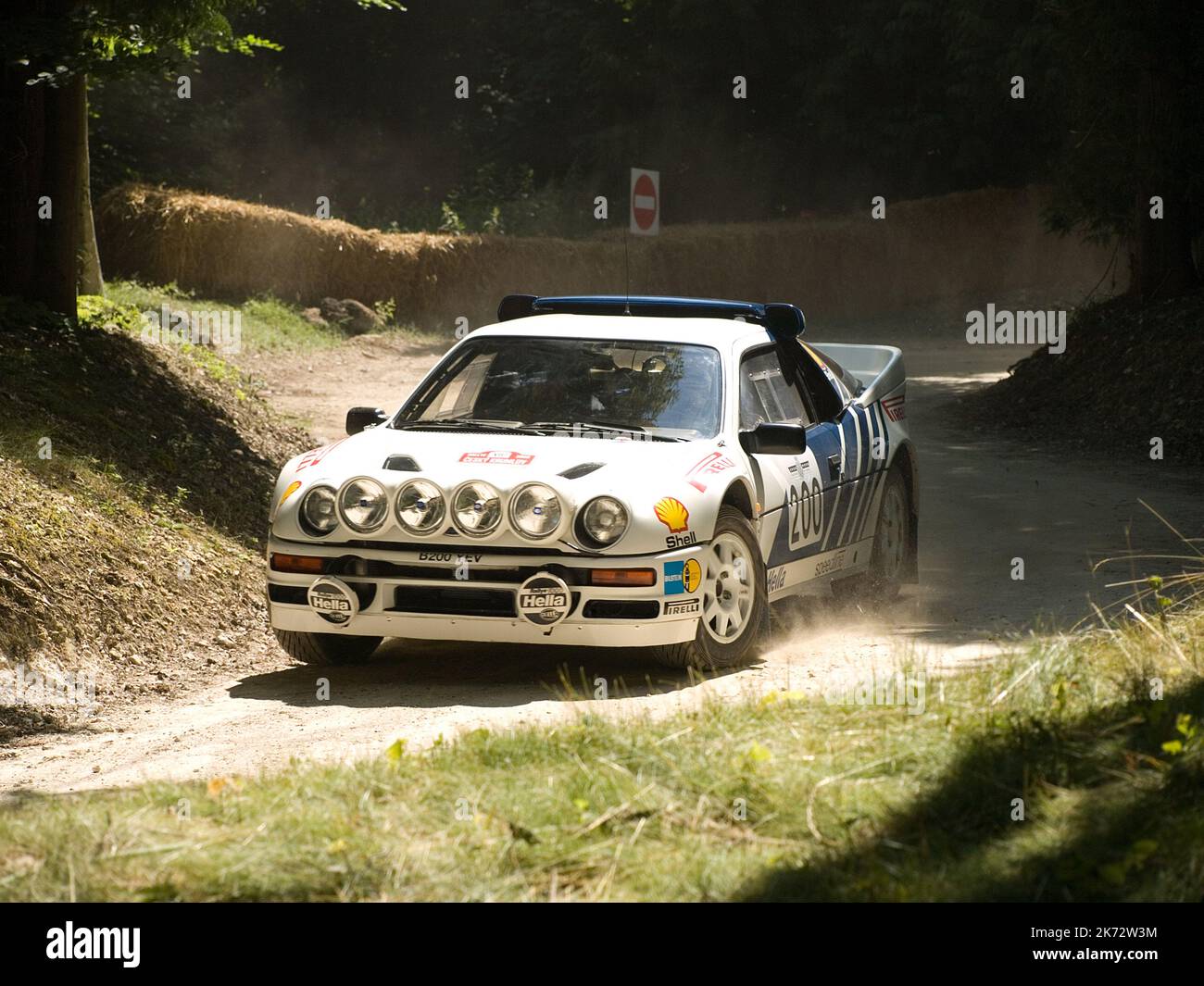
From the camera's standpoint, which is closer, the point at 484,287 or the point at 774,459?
the point at 774,459

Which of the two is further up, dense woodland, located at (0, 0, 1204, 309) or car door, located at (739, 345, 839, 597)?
dense woodland, located at (0, 0, 1204, 309)

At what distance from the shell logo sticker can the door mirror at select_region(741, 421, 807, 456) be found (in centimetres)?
82

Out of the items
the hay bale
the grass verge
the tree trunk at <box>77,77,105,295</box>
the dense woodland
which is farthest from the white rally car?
the hay bale

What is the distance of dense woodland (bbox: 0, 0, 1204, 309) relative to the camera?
1998cm

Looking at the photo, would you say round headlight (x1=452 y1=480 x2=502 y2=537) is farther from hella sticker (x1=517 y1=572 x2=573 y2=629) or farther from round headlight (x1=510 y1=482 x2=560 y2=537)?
hella sticker (x1=517 y1=572 x2=573 y2=629)

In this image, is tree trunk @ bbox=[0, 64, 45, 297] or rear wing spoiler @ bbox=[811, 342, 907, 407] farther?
tree trunk @ bbox=[0, 64, 45, 297]

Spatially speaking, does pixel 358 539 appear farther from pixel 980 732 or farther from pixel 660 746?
pixel 980 732

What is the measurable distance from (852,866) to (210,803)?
→ 6.43 ft

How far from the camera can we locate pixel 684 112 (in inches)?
1822

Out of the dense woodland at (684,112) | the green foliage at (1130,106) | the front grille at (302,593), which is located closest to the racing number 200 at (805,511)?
the front grille at (302,593)

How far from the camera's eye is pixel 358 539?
768 cm

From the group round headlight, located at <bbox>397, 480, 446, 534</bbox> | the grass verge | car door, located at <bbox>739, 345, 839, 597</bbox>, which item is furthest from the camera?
Answer: car door, located at <bbox>739, 345, 839, 597</bbox>

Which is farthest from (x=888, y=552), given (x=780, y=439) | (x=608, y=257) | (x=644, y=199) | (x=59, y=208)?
(x=608, y=257)

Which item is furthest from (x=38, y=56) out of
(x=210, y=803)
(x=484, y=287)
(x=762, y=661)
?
(x=484, y=287)
